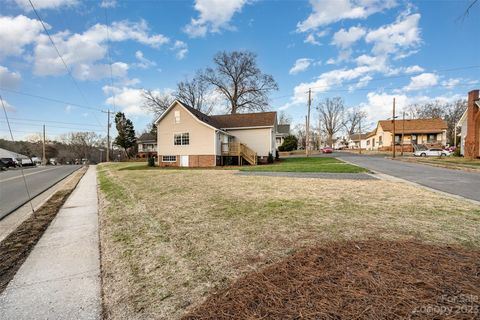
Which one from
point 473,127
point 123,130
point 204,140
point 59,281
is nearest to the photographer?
point 59,281

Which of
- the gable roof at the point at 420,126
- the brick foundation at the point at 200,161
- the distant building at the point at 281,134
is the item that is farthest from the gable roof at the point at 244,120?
the gable roof at the point at 420,126

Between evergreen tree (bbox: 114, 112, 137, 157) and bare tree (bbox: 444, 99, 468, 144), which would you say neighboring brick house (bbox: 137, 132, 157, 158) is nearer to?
evergreen tree (bbox: 114, 112, 137, 157)

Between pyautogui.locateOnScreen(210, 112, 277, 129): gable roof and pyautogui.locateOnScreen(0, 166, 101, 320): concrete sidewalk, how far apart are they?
2365cm

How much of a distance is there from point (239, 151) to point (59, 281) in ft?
72.9

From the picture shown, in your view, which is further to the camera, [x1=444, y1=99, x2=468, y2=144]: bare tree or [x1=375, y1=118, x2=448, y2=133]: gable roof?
[x1=444, y1=99, x2=468, y2=144]: bare tree

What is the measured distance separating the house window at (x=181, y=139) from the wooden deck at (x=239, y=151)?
381 centimetres

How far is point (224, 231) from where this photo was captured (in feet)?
14.2

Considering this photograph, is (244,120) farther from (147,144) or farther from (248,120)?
(147,144)

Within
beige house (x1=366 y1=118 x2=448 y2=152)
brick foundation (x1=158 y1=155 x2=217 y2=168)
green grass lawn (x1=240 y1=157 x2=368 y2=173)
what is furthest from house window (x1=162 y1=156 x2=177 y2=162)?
beige house (x1=366 y1=118 x2=448 y2=152)

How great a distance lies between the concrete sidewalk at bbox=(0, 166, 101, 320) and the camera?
237cm

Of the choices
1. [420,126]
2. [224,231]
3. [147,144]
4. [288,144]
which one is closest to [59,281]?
[224,231]

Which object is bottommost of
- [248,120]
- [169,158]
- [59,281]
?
[59,281]

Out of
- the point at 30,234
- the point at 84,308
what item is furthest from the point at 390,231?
the point at 30,234

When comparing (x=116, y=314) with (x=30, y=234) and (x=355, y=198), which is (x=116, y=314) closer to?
(x=30, y=234)
